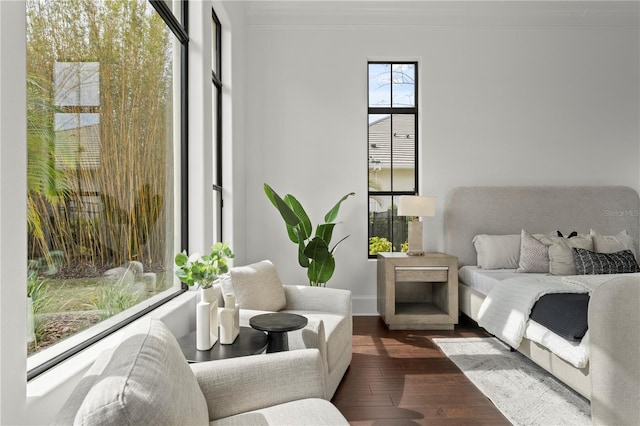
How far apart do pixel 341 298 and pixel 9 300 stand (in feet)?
7.64

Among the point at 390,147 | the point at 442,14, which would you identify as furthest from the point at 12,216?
the point at 442,14

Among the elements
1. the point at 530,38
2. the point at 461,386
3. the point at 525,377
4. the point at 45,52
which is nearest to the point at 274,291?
the point at 461,386

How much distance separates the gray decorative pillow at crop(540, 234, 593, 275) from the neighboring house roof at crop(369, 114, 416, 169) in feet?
5.55

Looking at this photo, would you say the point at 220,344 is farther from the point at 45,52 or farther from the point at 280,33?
the point at 280,33

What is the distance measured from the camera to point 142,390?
101 cm

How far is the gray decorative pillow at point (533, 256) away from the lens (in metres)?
4.29

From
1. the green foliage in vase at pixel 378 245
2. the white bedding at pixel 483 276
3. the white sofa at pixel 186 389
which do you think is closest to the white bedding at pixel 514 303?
the white bedding at pixel 483 276

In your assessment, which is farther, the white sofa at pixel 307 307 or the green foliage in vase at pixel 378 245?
the green foliage in vase at pixel 378 245

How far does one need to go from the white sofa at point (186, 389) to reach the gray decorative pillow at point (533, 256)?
A: 10.5 ft

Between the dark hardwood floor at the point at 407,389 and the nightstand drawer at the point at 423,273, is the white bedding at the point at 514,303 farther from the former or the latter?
the nightstand drawer at the point at 423,273

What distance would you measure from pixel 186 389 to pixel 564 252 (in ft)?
12.5

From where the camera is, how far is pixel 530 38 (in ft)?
16.6

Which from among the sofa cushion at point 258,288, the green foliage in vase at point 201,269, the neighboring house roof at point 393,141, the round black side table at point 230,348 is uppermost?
the neighboring house roof at point 393,141

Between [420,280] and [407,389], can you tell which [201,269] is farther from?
[420,280]
